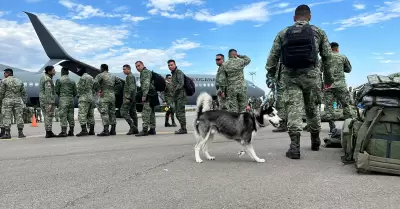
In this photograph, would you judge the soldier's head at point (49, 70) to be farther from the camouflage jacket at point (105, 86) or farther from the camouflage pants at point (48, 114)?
the camouflage jacket at point (105, 86)

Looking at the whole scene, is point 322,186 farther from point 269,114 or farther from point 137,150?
point 137,150

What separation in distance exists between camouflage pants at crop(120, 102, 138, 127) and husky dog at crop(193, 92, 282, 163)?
473cm

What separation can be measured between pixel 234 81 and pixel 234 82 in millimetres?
24

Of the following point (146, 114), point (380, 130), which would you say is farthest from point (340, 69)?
point (146, 114)

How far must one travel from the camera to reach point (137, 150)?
20.0 ft

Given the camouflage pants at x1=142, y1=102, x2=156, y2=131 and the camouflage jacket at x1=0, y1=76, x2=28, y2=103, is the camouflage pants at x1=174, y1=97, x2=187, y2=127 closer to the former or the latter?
the camouflage pants at x1=142, y1=102, x2=156, y2=131

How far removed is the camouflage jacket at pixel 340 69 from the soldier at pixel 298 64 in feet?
8.15

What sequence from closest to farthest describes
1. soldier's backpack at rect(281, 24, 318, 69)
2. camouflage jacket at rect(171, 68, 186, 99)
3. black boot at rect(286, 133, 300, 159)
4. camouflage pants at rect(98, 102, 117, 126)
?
1. soldier's backpack at rect(281, 24, 318, 69)
2. black boot at rect(286, 133, 300, 159)
3. camouflage jacket at rect(171, 68, 186, 99)
4. camouflage pants at rect(98, 102, 117, 126)

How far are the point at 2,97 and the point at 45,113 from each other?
1.44m

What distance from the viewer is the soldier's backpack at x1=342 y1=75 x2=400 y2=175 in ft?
11.7

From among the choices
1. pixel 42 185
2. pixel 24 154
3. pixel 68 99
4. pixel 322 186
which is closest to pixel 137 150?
pixel 24 154

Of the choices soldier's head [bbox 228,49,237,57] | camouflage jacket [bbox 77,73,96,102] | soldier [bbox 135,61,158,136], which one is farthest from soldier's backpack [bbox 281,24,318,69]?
camouflage jacket [bbox 77,73,96,102]

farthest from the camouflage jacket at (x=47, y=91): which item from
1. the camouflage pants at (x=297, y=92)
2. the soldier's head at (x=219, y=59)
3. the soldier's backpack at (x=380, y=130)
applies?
the soldier's backpack at (x=380, y=130)

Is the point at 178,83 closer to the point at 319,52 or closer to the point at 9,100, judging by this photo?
the point at 319,52
